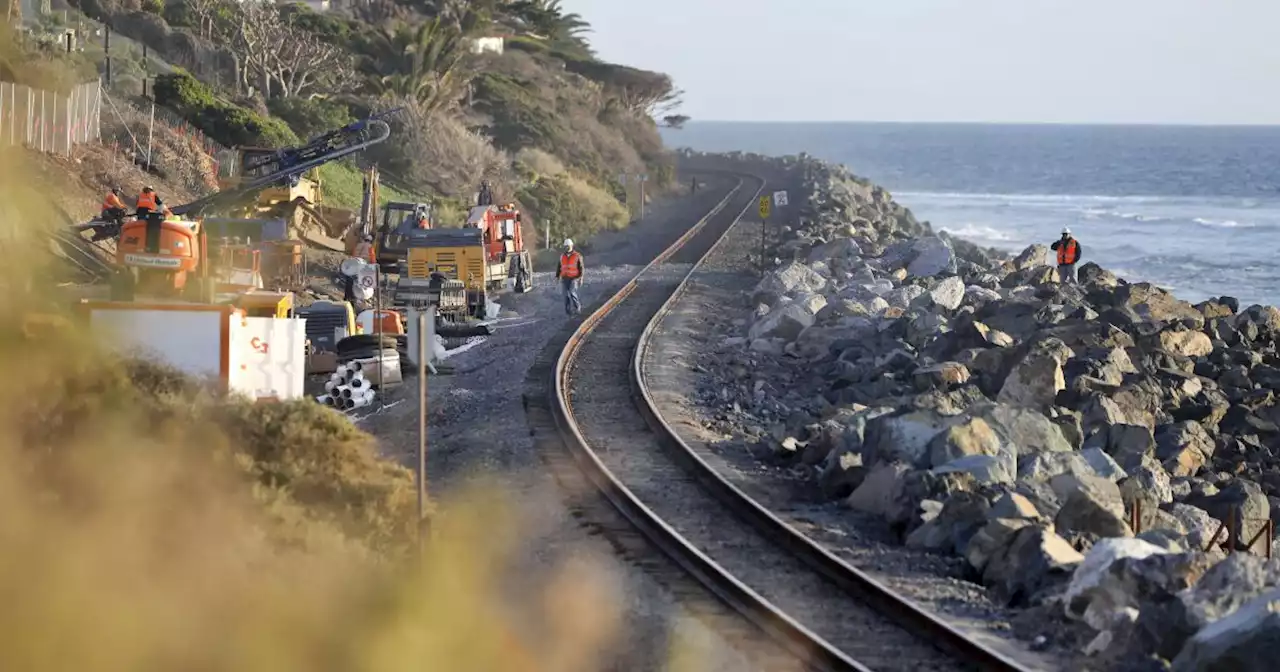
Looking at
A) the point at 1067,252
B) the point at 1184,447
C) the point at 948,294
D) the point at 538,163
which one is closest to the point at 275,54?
the point at 538,163

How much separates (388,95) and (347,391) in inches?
1392

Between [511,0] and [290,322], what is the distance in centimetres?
6536

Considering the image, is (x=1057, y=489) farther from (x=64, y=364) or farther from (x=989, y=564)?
(x=64, y=364)

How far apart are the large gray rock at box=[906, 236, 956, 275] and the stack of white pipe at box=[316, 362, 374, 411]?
2197 centimetres

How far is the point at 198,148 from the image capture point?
40.9 meters

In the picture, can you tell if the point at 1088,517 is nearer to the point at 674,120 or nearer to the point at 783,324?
the point at 783,324

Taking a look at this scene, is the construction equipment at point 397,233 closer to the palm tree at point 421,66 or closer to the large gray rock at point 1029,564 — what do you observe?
the large gray rock at point 1029,564

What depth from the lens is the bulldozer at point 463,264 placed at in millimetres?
30953

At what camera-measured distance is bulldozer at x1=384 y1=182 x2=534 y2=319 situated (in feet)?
102

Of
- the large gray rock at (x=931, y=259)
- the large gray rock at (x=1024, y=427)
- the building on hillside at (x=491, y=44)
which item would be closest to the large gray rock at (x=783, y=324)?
the large gray rock at (x=1024, y=427)

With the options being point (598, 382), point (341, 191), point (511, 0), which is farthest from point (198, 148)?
point (511, 0)

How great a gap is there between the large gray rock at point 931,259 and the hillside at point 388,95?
13.6 metres

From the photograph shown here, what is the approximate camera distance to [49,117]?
1319 inches

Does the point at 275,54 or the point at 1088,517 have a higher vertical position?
the point at 275,54
